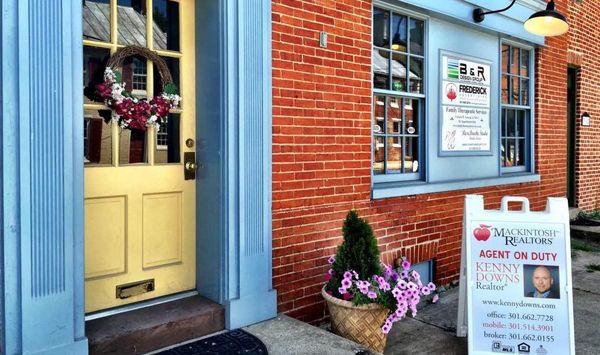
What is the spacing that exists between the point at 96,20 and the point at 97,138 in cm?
79

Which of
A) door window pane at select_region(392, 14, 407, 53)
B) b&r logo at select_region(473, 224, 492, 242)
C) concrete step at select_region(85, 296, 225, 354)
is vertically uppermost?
door window pane at select_region(392, 14, 407, 53)

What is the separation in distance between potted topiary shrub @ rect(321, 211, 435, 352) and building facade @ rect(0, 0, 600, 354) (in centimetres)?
54

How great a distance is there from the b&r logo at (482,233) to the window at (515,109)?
3292 mm

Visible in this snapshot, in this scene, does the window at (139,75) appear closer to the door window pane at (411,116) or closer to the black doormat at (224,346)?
the black doormat at (224,346)

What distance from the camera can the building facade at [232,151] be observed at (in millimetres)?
3021

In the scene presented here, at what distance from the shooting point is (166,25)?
3.98 metres

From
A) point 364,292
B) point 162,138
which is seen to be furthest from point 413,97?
point 162,138

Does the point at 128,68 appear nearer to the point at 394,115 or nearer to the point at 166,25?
the point at 166,25

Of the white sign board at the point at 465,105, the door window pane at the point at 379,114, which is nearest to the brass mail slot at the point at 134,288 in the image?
the door window pane at the point at 379,114

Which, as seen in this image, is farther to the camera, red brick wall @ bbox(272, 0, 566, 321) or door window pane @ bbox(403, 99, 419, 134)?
door window pane @ bbox(403, 99, 419, 134)

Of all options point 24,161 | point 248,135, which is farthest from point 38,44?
point 248,135

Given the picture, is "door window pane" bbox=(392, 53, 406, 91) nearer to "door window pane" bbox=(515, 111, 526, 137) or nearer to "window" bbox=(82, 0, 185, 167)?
"window" bbox=(82, 0, 185, 167)

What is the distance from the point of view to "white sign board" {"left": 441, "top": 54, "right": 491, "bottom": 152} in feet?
19.6

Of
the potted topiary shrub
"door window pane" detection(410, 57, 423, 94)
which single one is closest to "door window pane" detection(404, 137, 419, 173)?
"door window pane" detection(410, 57, 423, 94)
